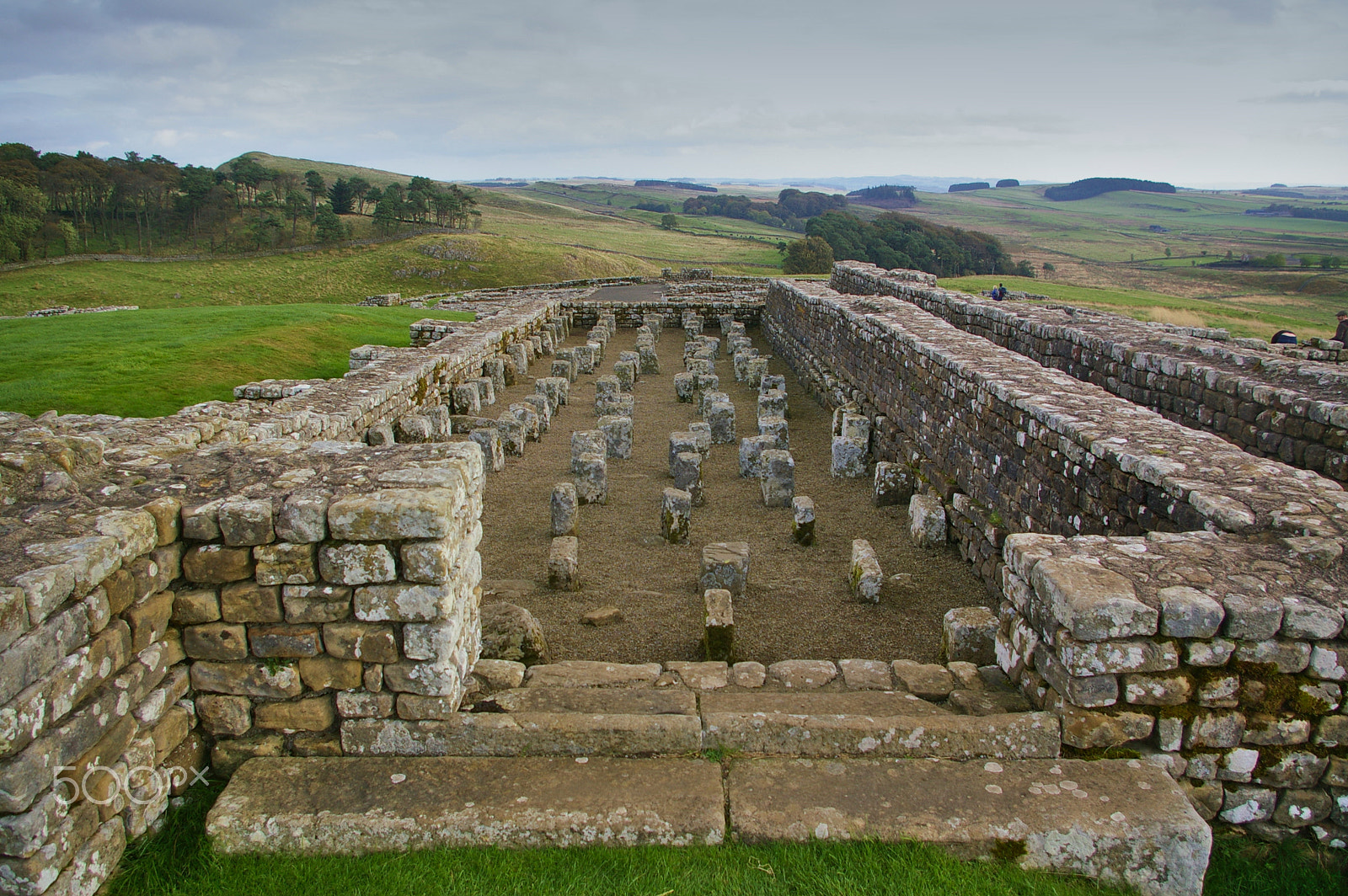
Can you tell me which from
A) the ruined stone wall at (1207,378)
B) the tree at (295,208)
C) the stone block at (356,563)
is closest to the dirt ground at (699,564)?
the stone block at (356,563)

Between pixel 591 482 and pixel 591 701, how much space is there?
236 inches

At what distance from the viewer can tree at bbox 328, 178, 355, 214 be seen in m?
74.0

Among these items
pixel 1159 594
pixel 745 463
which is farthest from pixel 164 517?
pixel 745 463

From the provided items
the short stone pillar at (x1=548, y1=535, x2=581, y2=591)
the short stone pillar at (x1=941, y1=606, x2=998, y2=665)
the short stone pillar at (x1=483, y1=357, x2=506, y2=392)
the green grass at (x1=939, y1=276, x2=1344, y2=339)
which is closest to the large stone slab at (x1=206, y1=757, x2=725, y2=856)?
the short stone pillar at (x1=941, y1=606, x2=998, y2=665)

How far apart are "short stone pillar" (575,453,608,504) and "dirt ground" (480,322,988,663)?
24cm

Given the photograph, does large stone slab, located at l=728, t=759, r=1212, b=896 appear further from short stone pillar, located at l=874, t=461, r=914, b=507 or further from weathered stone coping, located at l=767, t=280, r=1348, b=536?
short stone pillar, located at l=874, t=461, r=914, b=507

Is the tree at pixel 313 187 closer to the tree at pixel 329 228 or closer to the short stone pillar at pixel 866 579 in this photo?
→ the tree at pixel 329 228

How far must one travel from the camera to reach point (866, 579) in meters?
7.36

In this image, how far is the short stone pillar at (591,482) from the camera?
10.5 metres

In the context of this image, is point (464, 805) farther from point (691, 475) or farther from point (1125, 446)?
point (691, 475)

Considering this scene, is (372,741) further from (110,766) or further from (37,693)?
(37,693)

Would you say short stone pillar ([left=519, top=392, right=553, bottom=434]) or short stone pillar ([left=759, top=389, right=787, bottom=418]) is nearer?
short stone pillar ([left=519, top=392, right=553, bottom=434])

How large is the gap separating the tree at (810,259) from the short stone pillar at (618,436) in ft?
173

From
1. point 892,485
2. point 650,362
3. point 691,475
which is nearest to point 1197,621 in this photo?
point 892,485
